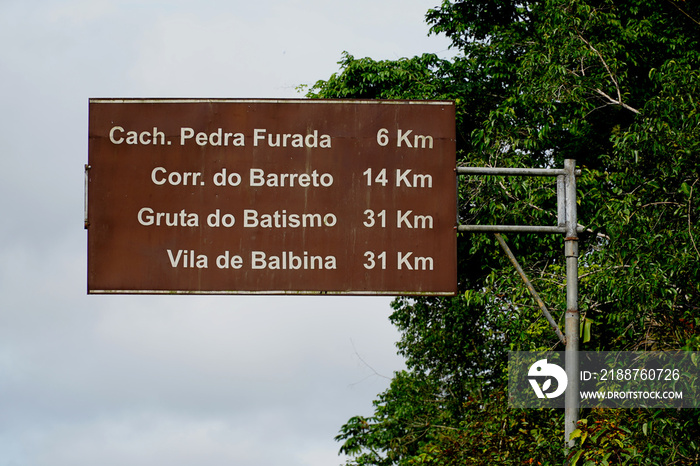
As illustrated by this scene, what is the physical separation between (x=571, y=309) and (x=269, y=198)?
3003 millimetres

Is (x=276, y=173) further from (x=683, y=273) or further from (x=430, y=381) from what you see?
(x=430, y=381)

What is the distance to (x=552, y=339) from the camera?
1808 centimetres

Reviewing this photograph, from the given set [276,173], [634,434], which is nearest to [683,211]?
[634,434]

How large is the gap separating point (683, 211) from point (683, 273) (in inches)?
31.9

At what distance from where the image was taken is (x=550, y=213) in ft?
50.4

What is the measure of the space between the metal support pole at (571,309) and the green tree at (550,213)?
585 millimetres

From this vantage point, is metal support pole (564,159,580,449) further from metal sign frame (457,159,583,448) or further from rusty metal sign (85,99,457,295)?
rusty metal sign (85,99,457,295)

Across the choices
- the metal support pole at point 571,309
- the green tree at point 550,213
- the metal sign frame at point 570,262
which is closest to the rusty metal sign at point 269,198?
the metal sign frame at point 570,262

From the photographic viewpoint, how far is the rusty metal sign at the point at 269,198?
7.93 metres

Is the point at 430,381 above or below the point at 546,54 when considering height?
below

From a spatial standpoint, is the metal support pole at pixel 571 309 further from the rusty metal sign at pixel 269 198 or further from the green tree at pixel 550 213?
the rusty metal sign at pixel 269 198

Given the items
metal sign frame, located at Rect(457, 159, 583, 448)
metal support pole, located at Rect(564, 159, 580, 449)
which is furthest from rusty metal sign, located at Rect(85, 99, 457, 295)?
metal support pole, located at Rect(564, 159, 580, 449)

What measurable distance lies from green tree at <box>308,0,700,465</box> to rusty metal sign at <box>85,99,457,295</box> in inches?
116

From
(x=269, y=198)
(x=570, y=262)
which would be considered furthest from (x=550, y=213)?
(x=269, y=198)
